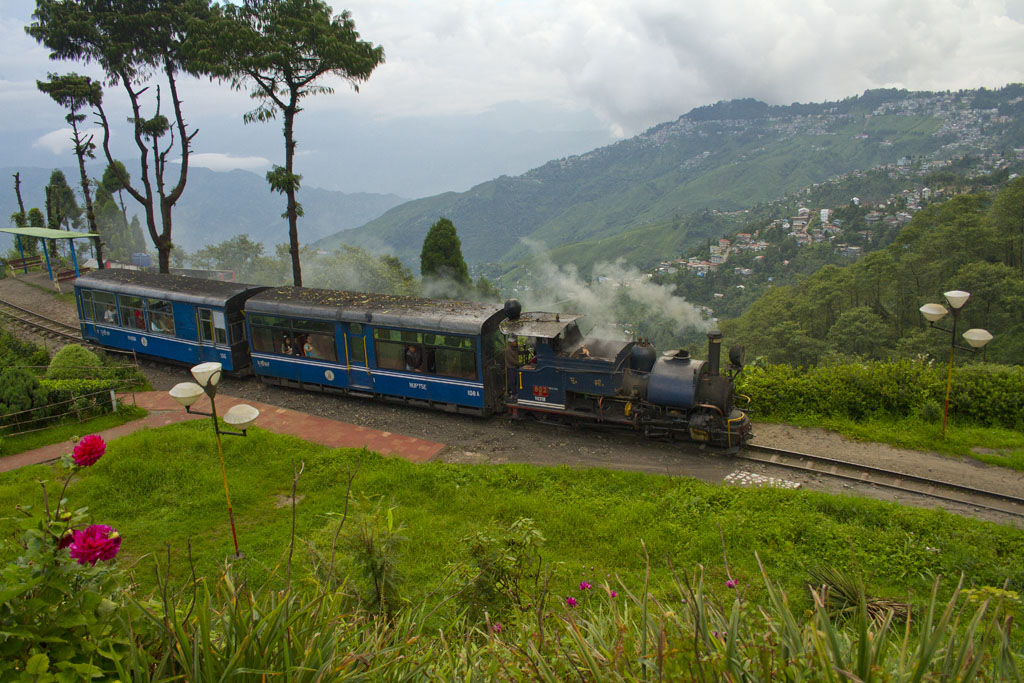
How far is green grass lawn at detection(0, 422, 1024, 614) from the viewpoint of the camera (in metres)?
8.40

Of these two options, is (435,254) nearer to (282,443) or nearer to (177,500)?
(282,443)

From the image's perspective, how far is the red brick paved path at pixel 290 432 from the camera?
1316cm

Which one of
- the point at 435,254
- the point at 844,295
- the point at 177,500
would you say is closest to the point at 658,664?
the point at 177,500

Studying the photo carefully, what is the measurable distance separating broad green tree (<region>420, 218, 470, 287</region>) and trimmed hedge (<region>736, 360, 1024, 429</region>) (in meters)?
15.0

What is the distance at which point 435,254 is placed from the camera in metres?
26.7

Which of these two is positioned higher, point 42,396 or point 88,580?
point 88,580

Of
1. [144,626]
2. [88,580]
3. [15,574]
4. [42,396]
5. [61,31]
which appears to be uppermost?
[61,31]

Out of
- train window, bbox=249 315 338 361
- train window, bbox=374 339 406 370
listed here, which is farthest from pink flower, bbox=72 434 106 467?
train window, bbox=249 315 338 361

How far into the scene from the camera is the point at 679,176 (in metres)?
170

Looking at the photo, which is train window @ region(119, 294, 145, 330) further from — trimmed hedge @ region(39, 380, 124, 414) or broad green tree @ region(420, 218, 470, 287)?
broad green tree @ region(420, 218, 470, 287)

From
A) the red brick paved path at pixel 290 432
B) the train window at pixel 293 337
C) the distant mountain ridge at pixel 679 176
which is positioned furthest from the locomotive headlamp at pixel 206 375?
the distant mountain ridge at pixel 679 176

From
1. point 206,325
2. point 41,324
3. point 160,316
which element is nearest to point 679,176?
point 41,324

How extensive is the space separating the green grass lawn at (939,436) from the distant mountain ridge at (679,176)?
109 metres

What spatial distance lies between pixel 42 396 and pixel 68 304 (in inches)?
555
